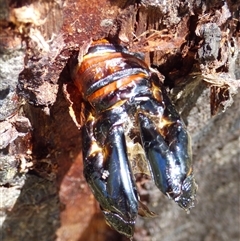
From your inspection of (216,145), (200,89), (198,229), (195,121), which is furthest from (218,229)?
(200,89)

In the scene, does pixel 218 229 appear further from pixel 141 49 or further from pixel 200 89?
pixel 141 49

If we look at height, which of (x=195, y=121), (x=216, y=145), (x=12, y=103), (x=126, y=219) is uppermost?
(x=12, y=103)

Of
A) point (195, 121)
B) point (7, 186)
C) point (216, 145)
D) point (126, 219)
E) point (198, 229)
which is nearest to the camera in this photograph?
point (126, 219)

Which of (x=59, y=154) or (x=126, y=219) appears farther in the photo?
(x=59, y=154)
